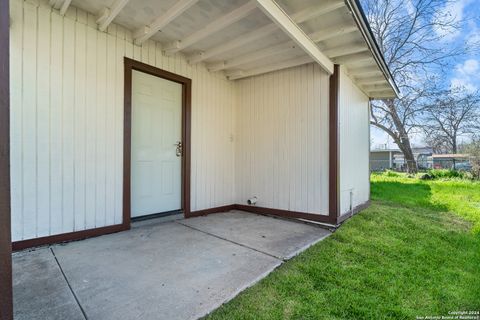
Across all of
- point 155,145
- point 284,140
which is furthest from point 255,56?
point 155,145

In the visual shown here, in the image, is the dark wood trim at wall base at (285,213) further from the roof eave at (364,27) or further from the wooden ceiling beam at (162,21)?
the wooden ceiling beam at (162,21)

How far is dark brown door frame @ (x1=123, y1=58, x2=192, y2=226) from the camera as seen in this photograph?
309 centimetres

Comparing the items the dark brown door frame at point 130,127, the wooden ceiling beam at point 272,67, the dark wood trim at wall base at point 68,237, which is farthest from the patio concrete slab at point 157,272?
the wooden ceiling beam at point 272,67

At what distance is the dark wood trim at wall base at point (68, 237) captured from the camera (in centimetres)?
235

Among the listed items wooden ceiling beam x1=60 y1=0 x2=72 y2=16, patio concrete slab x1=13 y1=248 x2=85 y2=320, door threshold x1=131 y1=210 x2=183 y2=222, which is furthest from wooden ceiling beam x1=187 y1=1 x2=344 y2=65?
patio concrete slab x1=13 y1=248 x2=85 y2=320

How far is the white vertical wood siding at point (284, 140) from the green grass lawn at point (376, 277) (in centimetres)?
84

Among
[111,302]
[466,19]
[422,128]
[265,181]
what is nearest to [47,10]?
[111,302]

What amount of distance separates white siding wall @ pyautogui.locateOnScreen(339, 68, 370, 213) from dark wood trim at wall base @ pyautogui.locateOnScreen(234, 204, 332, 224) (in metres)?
0.37

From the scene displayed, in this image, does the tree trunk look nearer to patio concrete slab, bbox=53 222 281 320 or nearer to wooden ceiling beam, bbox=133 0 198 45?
wooden ceiling beam, bbox=133 0 198 45

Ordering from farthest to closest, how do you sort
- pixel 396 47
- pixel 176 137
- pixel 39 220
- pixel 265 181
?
1. pixel 396 47
2. pixel 265 181
3. pixel 176 137
4. pixel 39 220

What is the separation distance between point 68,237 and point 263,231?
2211 millimetres

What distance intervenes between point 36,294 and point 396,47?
13657mm

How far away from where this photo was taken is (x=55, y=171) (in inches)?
101

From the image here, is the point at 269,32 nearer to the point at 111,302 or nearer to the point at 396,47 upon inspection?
the point at 111,302
